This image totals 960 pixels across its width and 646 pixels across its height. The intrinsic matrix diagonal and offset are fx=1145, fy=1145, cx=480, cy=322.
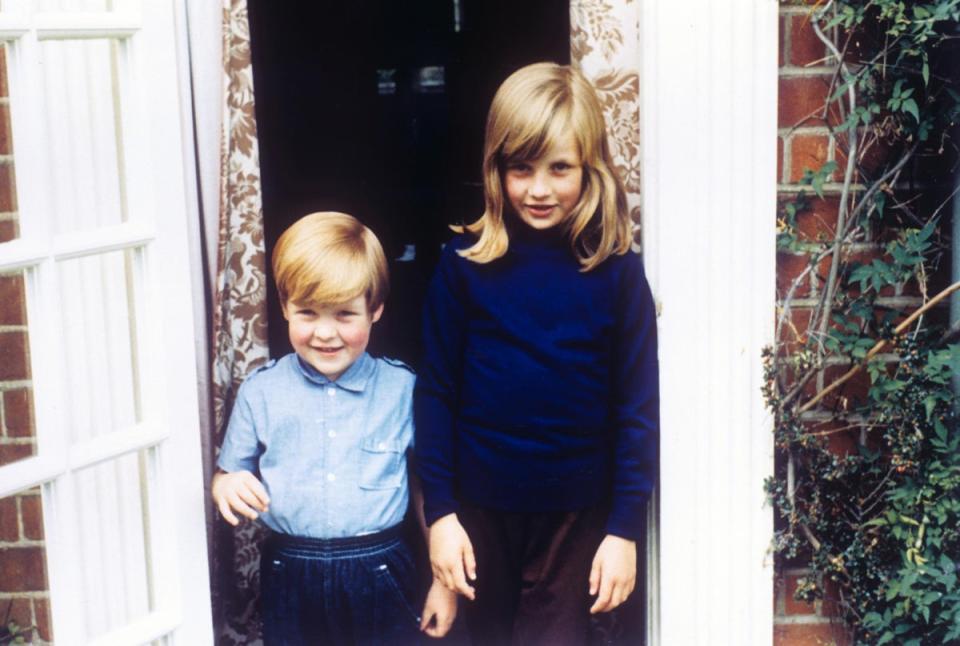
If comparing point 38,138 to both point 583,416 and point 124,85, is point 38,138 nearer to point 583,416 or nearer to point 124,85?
point 124,85

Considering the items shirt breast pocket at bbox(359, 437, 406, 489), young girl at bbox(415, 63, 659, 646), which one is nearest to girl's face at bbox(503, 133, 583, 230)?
young girl at bbox(415, 63, 659, 646)

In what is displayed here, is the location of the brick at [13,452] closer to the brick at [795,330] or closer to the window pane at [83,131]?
the window pane at [83,131]

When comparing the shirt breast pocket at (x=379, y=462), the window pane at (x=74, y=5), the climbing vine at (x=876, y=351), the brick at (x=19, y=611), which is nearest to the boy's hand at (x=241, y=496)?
the shirt breast pocket at (x=379, y=462)

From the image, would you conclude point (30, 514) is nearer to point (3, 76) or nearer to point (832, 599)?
point (3, 76)

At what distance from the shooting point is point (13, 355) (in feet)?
8.28

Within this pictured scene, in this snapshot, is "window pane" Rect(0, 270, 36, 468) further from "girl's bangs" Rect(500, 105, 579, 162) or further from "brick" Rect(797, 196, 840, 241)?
"brick" Rect(797, 196, 840, 241)

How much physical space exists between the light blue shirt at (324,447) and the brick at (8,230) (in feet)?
2.00

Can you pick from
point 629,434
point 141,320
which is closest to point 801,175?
point 629,434

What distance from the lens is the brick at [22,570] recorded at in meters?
2.59

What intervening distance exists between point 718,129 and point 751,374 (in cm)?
52

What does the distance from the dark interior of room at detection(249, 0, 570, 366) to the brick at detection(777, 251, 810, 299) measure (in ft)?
5.92

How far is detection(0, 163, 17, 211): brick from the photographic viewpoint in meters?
2.48


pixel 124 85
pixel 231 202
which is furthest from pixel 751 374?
pixel 124 85

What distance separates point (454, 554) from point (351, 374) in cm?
44
